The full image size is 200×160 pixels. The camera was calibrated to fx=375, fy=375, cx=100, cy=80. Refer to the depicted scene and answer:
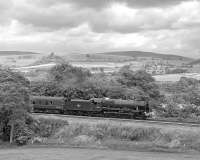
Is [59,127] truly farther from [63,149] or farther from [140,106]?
[140,106]

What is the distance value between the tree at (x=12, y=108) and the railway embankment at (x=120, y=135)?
134 inches

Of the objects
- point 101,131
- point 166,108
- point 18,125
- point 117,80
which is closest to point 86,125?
point 101,131

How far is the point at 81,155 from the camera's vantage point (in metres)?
45.6

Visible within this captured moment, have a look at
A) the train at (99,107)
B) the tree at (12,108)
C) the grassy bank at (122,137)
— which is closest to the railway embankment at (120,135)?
the grassy bank at (122,137)

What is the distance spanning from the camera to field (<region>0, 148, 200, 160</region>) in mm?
43812

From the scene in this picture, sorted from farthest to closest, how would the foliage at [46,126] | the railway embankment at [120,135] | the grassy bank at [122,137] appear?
the foliage at [46,126] → the railway embankment at [120,135] → the grassy bank at [122,137]

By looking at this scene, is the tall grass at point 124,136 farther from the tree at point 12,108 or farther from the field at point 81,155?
the tree at point 12,108

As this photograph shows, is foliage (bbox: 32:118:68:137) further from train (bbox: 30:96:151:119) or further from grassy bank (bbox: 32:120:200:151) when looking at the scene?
train (bbox: 30:96:151:119)

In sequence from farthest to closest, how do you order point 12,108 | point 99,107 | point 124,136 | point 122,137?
point 99,107 < point 12,108 < point 122,137 < point 124,136

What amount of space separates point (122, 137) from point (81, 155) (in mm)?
10052

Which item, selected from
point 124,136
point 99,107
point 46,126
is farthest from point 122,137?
point 46,126

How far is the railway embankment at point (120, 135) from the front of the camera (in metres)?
50.1

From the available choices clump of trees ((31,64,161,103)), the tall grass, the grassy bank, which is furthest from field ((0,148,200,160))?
clump of trees ((31,64,161,103))

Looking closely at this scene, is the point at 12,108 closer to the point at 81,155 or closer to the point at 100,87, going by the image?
the point at 81,155
